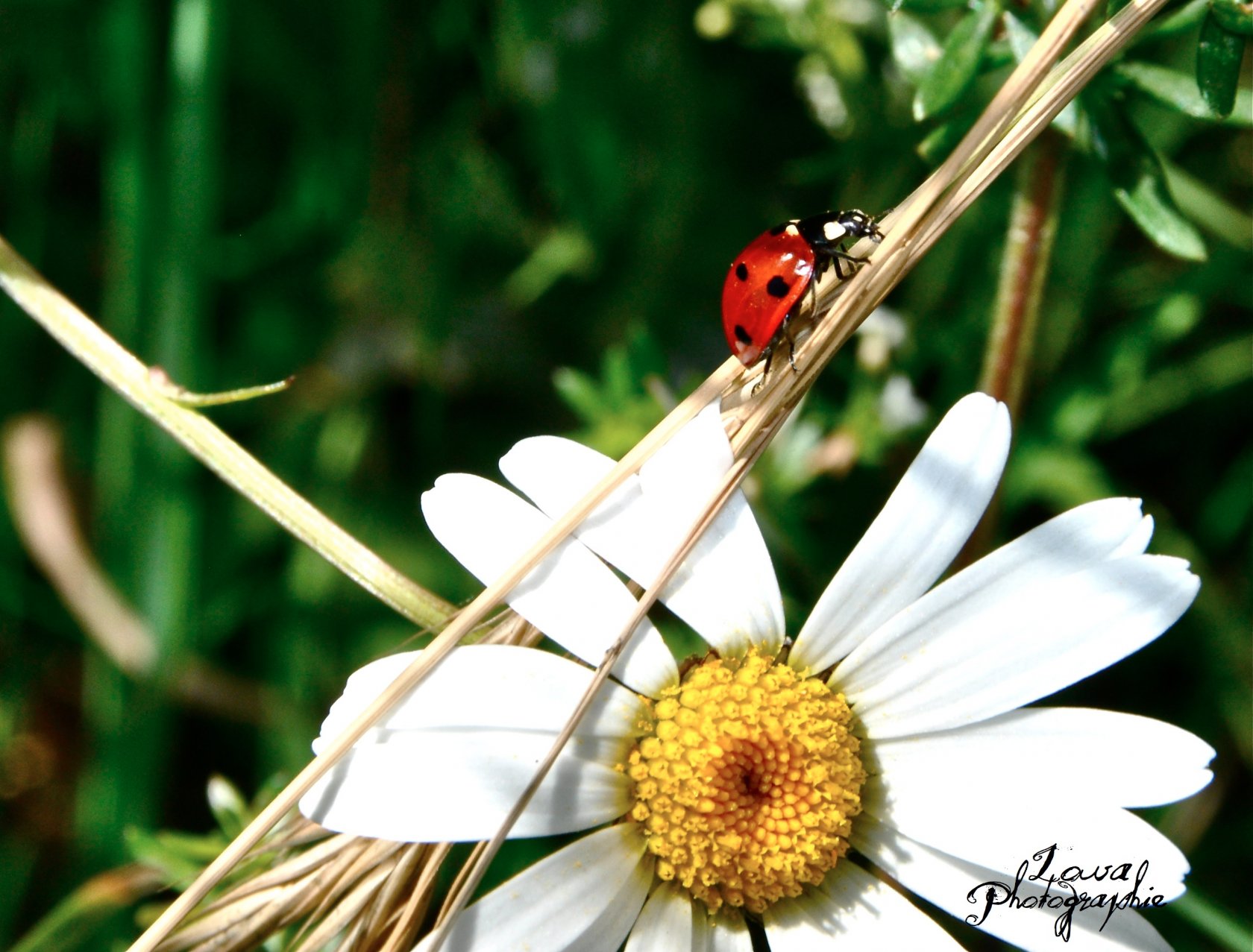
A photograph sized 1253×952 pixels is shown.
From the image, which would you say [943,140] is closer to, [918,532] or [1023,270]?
[1023,270]

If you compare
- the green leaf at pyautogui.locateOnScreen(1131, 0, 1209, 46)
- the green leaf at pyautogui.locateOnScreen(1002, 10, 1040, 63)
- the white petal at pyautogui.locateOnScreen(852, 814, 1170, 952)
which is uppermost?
the green leaf at pyautogui.locateOnScreen(1002, 10, 1040, 63)

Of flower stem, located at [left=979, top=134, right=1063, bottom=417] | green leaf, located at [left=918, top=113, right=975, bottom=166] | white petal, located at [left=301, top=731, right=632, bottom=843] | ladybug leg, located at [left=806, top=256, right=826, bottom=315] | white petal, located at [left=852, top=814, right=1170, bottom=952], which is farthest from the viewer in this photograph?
flower stem, located at [left=979, top=134, right=1063, bottom=417]

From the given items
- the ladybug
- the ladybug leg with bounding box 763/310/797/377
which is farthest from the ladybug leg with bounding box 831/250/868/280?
the ladybug leg with bounding box 763/310/797/377

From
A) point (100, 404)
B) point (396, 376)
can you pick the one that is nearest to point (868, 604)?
point (396, 376)

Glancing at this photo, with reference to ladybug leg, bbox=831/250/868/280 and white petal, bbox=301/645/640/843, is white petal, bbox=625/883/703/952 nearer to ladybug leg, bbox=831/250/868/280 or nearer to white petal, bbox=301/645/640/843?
white petal, bbox=301/645/640/843

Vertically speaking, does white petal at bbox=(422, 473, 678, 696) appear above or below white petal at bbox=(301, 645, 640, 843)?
above
